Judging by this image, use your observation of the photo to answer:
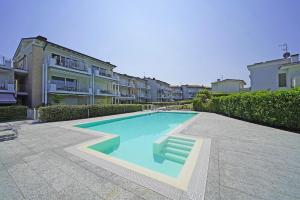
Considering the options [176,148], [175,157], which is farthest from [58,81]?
[175,157]

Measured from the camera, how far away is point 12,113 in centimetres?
1466

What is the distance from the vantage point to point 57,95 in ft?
64.1

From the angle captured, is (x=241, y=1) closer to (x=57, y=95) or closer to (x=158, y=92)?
(x=57, y=95)

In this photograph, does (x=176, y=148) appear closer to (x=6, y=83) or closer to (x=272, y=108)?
(x=272, y=108)

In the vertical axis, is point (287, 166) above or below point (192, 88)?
below

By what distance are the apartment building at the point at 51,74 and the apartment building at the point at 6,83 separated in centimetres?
104

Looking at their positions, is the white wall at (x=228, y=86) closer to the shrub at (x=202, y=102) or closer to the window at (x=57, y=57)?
the shrub at (x=202, y=102)

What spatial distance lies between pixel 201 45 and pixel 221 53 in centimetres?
385

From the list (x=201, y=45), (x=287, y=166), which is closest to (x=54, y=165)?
(x=287, y=166)

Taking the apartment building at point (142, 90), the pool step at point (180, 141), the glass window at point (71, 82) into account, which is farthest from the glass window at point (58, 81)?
the apartment building at point (142, 90)

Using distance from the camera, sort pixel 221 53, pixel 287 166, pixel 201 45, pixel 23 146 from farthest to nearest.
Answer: pixel 221 53
pixel 201 45
pixel 23 146
pixel 287 166

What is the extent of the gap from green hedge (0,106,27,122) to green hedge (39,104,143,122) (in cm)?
419

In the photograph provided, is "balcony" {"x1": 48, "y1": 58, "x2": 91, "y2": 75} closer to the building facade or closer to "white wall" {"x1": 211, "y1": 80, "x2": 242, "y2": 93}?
the building facade

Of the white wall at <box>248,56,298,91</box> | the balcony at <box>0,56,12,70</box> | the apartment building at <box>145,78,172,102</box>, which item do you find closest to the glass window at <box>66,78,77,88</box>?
the balcony at <box>0,56,12,70</box>
